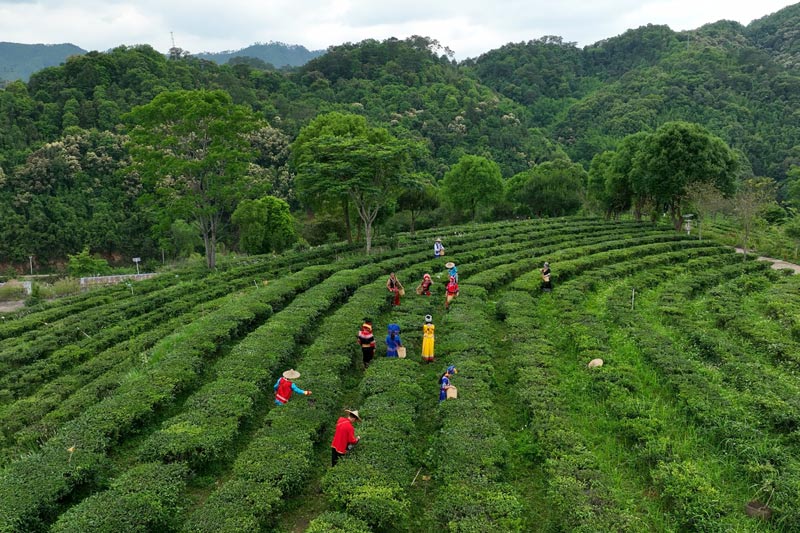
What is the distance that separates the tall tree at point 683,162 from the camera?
3469 centimetres

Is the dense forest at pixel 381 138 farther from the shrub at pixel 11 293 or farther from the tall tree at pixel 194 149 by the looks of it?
the shrub at pixel 11 293

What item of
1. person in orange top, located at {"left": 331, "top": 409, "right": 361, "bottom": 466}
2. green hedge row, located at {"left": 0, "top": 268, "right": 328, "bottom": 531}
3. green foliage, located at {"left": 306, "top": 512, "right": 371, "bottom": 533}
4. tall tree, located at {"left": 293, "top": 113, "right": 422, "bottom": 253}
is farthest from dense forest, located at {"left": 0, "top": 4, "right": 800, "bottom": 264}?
green foliage, located at {"left": 306, "top": 512, "right": 371, "bottom": 533}

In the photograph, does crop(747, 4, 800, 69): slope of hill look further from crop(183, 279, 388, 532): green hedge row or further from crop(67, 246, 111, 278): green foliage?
crop(67, 246, 111, 278): green foliage

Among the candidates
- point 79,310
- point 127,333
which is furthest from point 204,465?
point 79,310

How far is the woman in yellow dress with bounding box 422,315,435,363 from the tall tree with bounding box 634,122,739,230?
28566 mm

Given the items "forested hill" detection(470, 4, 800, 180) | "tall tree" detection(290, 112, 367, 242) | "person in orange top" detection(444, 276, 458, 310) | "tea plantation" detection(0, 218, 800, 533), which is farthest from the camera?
"forested hill" detection(470, 4, 800, 180)

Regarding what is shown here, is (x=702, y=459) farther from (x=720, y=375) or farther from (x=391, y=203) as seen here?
(x=391, y=203)

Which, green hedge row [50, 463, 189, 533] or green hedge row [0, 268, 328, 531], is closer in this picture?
green hedge row [50, 463, 189, 533]

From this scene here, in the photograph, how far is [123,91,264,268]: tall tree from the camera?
1112 inches

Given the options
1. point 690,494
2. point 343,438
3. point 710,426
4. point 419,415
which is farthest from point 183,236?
point 690,494

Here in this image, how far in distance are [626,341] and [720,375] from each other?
9.67ft

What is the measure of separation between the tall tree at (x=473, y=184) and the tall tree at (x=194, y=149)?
25.1 meters

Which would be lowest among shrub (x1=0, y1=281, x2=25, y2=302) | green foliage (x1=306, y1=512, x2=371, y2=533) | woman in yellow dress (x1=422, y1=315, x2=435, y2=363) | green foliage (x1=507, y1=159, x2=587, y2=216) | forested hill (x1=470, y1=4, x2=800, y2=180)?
shrub (x1=0, y1=281, x2=25, y2=302)

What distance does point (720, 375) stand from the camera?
1321 centimetres
